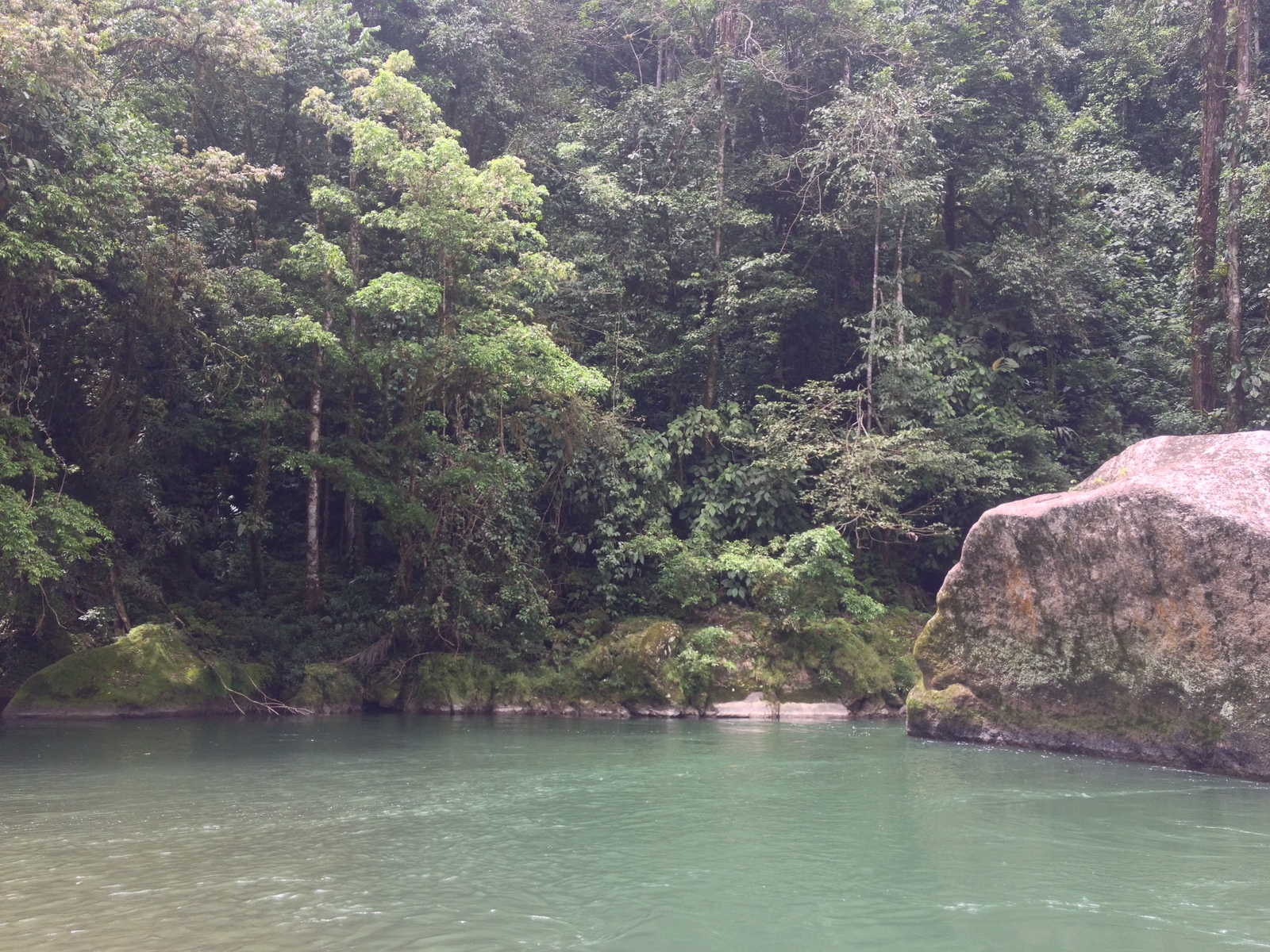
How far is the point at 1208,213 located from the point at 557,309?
1125cm

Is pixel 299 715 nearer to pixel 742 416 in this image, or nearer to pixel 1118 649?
pixel 742 416

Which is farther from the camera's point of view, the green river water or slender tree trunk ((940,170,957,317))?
slender tree trunk ((940,170,957,317))

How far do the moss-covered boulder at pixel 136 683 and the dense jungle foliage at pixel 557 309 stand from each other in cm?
72

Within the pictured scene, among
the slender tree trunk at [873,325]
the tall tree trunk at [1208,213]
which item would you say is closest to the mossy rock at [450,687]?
the slender tree trunk at [873,325]

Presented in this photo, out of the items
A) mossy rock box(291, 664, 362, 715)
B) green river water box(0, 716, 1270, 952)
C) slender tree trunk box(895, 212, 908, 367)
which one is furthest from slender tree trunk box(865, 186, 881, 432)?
mossy rock box(291, 664, 362, 715)

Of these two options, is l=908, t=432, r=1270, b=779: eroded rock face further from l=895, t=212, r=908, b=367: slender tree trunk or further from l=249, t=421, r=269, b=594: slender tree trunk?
l=249, t=421, r=269, b=594: slender tree trunk

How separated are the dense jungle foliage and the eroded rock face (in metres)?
4.93

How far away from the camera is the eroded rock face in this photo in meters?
9.06

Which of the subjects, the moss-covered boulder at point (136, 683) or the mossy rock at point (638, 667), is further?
the mossy rock at point (638, 667)

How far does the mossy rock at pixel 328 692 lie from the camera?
587 inches

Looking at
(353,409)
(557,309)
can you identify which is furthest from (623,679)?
(557,309)

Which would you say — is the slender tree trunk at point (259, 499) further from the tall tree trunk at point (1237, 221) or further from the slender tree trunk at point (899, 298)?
the tall tree trunk at point (1237, 221)

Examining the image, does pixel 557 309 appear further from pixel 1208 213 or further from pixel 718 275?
pixel 1208 213

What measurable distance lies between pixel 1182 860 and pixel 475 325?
462 inches
